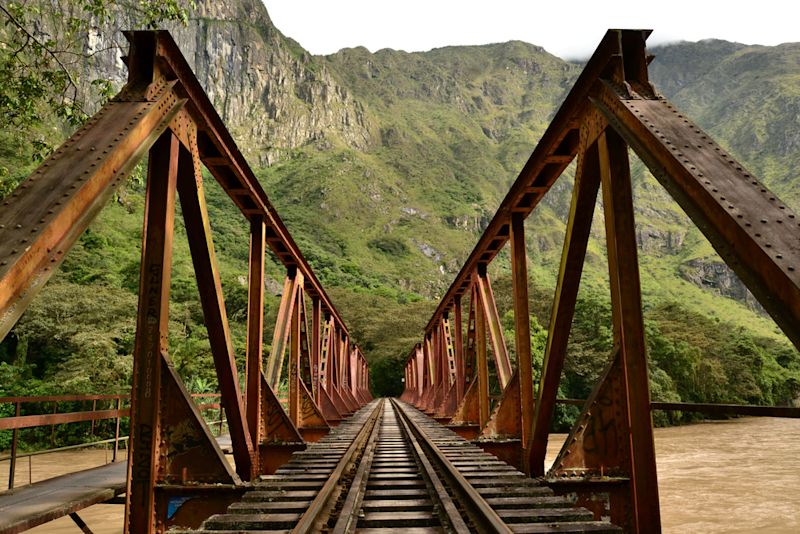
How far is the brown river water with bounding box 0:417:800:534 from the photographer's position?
12.5m

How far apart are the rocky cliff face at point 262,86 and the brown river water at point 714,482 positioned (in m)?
116

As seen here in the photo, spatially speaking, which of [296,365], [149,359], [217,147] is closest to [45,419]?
[149,359]

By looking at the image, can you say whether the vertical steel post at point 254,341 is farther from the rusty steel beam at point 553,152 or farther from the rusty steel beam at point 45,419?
the rusty steel beam at point 553,152

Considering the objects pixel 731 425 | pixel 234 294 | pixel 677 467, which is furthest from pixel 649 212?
pixel 677 467

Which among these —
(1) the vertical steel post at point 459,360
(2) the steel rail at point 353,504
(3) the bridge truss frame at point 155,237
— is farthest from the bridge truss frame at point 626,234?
(1) the vertical steel post at point 459,360

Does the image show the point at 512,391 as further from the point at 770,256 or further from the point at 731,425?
the point at 731,425

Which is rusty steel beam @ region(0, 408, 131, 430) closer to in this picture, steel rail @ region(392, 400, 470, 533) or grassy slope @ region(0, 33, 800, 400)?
steel rail @ region(392, 400, 470, 533)

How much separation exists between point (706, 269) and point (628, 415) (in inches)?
4963

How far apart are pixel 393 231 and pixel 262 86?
53.6 metres

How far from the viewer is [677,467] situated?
20.8 m

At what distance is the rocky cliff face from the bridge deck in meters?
128

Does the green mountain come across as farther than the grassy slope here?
No

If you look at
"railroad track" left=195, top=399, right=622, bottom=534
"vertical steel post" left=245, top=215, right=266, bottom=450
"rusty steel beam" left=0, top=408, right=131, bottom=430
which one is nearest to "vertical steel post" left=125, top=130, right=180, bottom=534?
"railroad track" left=195, top=399, right=622, bottom=534

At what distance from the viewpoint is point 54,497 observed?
17.4ft
